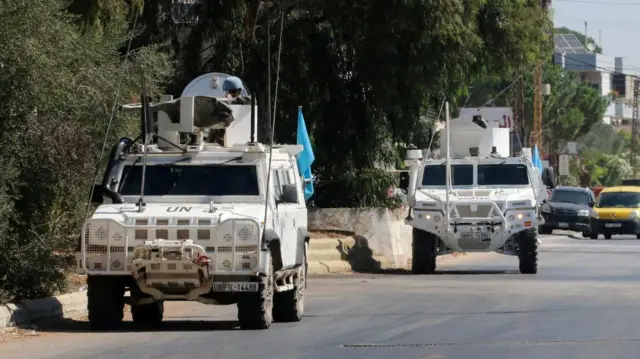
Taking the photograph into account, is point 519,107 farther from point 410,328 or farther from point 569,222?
point 410,328

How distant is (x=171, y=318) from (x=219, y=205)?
7.83 feet

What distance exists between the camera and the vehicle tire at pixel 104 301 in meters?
14.5

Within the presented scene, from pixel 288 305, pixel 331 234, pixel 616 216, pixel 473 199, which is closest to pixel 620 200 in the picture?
pixel 616 216

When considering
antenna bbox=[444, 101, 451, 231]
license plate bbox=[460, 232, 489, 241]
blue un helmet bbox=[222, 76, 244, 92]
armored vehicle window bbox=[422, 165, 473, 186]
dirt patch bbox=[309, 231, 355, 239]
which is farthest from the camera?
dirt patch bbox=[309, 231, 355, 239]

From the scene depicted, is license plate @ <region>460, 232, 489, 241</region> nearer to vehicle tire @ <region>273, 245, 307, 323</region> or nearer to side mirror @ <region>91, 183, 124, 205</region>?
vehicle tire @ <region>273, 245, 307, 323</region>

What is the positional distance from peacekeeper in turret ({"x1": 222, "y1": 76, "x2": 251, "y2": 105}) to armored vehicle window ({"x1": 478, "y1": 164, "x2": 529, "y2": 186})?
34.2ft

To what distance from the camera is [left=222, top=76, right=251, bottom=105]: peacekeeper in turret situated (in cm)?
1728

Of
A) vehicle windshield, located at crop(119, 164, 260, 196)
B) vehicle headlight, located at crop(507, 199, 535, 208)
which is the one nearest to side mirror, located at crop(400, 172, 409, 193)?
vehicle headlight, located at crop(507, 199, 535, 208)

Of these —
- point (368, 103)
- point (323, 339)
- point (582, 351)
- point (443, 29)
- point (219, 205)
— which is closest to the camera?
point (582, 351)

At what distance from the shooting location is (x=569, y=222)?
49969 mm

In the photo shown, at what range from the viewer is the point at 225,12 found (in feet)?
92.5

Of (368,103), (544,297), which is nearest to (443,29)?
(368,103)

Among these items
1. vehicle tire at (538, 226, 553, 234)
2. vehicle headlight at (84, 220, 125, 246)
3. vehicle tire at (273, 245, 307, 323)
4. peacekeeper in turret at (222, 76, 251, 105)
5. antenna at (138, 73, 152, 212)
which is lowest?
vehicle tire at (538, 226, 553, 234)

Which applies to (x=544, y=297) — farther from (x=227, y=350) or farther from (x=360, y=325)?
(x=227, y=350)
